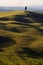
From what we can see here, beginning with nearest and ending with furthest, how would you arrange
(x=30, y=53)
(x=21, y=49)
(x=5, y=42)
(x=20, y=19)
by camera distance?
(x=30, y=53)
(x=21, y=49)
(x=5, y=42)
(x=20, y=19)

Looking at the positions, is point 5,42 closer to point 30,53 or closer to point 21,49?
point 21,49

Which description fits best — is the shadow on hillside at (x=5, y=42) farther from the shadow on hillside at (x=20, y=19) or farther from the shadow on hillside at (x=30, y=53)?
the shadow on hillside at (x=20, y=19)

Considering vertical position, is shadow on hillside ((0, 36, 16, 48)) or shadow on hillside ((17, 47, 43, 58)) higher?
shadow on hillside ((0, 36, 16, 48))

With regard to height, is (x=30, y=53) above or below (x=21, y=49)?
below

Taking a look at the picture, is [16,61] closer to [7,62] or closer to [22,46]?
[7,62]

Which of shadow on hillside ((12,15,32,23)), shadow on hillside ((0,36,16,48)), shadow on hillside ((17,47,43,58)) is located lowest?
shadow on hillside ((12,15,32,23))

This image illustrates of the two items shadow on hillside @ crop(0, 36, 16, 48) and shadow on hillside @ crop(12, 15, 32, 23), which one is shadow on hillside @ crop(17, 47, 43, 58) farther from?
shadow on hillside @ crop(12, 15, 32, 23)

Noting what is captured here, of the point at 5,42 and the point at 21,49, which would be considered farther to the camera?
the point at 5,42

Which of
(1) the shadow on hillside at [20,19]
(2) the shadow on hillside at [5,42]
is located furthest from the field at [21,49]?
(1) the shadow on hillside at [20,19]

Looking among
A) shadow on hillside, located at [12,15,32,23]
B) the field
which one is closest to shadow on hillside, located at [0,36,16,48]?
the field

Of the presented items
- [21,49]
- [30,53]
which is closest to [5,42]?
[21,49]

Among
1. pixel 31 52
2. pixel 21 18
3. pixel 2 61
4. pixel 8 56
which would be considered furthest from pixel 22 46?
pixel 21 18
